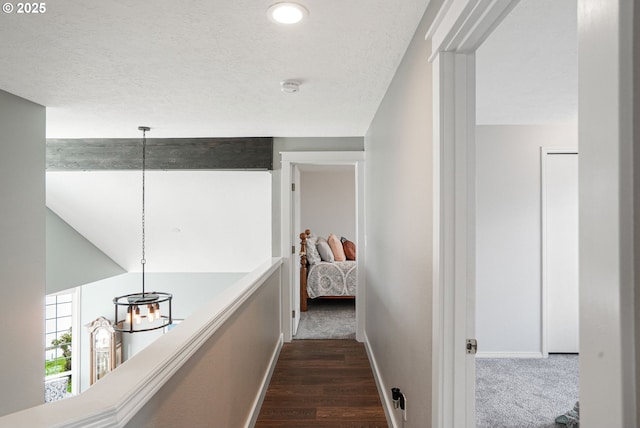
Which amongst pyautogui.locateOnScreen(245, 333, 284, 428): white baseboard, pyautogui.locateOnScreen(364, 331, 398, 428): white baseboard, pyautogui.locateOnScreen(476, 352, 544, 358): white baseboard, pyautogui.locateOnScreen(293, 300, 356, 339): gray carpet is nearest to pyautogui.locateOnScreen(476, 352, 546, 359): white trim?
pyautogui.locateOnScreen(476, 352, 544, 358): white baseboard

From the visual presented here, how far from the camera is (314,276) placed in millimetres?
5172

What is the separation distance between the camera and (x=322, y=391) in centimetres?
281

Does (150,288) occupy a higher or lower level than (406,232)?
lower

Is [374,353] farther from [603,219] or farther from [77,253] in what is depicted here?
[77,253]

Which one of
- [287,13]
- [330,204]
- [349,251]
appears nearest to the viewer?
[287,13]

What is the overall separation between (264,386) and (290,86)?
2.19 m

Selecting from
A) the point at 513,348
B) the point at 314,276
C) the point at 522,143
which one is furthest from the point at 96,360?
the point at 522,143

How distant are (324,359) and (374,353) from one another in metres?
0.55

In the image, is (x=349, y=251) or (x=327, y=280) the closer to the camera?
(x=327, y=280)

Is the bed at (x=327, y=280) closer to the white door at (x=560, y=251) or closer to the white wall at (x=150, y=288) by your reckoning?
the white wall at (x=150, y=288)

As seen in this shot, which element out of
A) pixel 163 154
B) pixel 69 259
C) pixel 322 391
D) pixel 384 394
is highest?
pixel 163 154

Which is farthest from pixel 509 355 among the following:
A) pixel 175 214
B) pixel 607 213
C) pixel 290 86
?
pixel 175 214

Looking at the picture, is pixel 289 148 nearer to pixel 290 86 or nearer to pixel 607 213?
pixel 290 86

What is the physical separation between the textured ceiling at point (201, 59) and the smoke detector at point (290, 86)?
43mm
